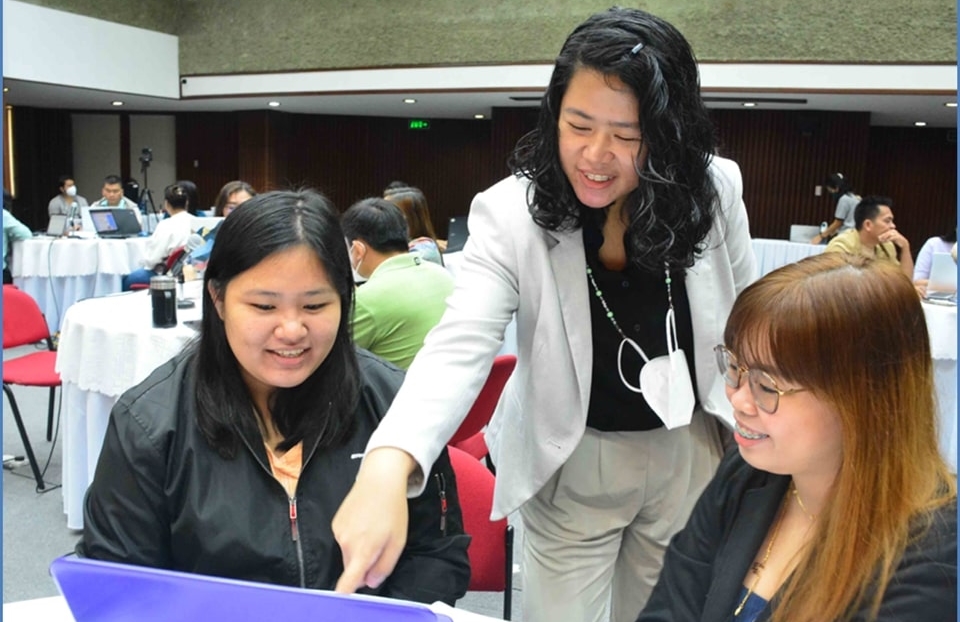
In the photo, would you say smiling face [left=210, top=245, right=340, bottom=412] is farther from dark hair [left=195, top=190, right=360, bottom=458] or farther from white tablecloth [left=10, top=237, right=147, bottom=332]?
white tablecloth [left=10, top=237, right=147, bottom=332]

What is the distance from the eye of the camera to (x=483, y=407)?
269 centimetres

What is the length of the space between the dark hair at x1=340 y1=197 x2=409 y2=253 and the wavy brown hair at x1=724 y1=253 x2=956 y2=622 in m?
2.17

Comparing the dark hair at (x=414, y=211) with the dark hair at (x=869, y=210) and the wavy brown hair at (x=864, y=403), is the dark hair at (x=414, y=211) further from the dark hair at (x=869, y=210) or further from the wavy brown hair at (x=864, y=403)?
the wavy brown hair at (x=864, y=403)

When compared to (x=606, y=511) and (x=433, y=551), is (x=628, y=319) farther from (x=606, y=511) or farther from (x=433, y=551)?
(x=433, y=551)

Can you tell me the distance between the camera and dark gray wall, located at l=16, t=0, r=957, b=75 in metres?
8.50

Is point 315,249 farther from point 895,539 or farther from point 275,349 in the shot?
point 895,539

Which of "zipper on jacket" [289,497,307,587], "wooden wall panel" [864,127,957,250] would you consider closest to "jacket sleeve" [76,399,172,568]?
"zipper on jacket" [289,497,307,587]

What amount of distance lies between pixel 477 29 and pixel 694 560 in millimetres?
9307

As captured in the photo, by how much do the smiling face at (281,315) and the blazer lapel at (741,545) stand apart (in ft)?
2.19

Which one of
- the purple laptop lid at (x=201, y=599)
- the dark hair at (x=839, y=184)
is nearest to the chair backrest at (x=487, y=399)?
the purple laptop lid at (x=201, y=599)

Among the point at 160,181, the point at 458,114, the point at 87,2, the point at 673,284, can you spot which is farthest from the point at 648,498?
the point at 160,181

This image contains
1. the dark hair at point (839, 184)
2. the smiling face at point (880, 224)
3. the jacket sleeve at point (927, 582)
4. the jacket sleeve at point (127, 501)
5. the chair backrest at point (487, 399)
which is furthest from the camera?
the dark hair at point (839, 184)

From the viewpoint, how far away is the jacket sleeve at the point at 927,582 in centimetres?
95

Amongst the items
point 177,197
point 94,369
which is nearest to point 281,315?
point 94,369
